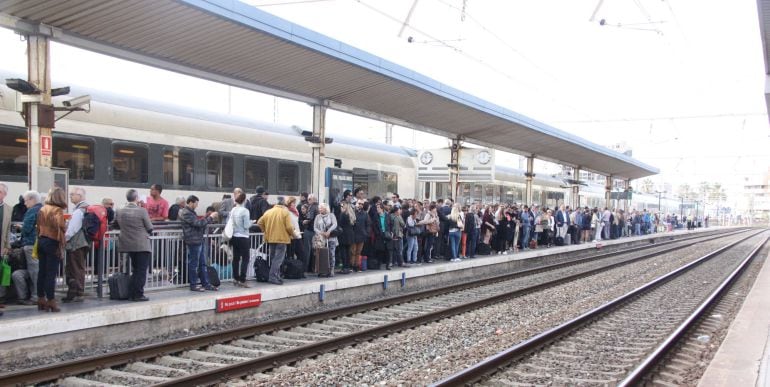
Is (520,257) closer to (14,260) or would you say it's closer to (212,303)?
(212,303)

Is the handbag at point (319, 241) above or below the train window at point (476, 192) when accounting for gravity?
below

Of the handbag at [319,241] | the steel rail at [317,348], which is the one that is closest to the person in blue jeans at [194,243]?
the handbag at [319,241]

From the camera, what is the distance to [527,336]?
342 inches

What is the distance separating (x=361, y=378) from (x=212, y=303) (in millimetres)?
3585

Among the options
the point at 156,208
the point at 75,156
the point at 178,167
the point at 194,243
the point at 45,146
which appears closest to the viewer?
the point at 45,146

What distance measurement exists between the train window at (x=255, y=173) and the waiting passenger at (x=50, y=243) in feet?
26.1

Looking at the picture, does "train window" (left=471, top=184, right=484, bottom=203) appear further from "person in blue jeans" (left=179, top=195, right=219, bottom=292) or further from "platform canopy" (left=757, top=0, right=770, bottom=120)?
"person in blue jeans" (left=179, top=195, right=219, bottom=292)

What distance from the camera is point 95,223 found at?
8484 millimetres

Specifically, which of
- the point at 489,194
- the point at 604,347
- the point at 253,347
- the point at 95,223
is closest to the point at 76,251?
the point at 95,223

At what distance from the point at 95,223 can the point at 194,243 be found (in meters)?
1.65

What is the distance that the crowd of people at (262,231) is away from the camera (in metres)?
7.88

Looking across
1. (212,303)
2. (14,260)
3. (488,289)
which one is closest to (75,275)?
(14,260)

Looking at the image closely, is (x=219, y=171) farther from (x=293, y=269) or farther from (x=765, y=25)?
(x=765, y=25)

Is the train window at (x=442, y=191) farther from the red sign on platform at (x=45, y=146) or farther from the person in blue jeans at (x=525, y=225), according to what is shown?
the red sign on platform at (x=45, y=146)
